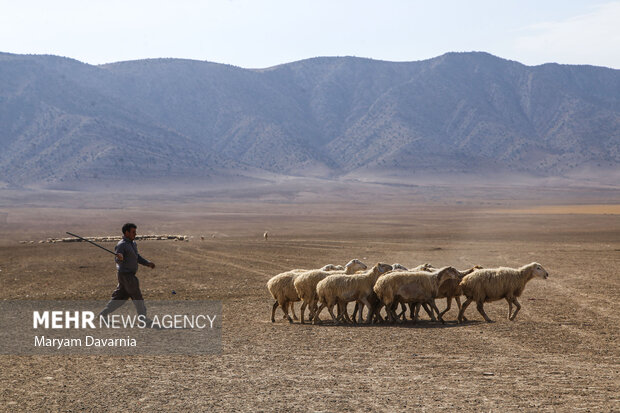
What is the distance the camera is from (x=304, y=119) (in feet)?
568

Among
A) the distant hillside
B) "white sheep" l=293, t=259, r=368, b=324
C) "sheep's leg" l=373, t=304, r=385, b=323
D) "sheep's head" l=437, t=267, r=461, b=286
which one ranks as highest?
the distant hillside

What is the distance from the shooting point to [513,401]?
788 cm

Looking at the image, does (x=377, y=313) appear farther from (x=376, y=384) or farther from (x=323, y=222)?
(x=323, y=222)

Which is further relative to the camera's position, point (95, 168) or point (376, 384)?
point (95, 168)

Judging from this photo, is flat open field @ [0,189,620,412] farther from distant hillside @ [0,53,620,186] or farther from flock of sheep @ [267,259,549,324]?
distant hillside @ [0,53,620,186]

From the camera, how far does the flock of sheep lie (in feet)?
44.4

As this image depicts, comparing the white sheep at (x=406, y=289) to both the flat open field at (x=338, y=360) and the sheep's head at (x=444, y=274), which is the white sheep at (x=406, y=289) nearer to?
the sheep's head at (x=444, y=274)

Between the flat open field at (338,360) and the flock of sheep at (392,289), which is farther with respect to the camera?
the flock of sheep at (392,289)

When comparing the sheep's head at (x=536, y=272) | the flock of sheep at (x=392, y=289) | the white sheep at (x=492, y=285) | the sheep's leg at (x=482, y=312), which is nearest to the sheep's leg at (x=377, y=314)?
the flock of sheep at (x=392, y=289)

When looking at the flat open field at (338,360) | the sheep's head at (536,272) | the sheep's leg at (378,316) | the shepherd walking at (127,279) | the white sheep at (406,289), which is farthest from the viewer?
the sheep's head at (536,272)

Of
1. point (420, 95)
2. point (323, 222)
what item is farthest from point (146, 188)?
point (420, 95)

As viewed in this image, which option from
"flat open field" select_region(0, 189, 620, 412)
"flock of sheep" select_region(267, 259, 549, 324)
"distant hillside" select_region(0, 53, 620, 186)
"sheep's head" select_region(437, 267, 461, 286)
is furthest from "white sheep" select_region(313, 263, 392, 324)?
"distant hillside" select_region(0, 53, 620, 186)

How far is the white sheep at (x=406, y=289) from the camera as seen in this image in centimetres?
1342

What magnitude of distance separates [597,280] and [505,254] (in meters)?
8.77
